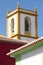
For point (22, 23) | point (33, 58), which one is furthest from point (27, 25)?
point (33, 58)

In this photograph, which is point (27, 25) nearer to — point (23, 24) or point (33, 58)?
point (23, 24)

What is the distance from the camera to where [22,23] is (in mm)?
60875

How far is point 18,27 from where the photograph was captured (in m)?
60.3

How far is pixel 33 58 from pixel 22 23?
47.8 metres

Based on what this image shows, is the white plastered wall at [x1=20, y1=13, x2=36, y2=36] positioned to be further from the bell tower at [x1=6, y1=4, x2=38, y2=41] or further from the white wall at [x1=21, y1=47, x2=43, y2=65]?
the white wall at [x1=21, y1=47, x2=43, y2=65]

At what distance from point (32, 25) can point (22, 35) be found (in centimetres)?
366

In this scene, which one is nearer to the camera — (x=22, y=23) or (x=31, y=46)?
(x=31, y=46)

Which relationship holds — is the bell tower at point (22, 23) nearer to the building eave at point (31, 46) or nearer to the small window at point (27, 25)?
the small window at point (27, 25)

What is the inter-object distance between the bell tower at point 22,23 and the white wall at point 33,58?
45.0 metres

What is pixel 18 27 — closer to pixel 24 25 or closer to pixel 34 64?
pixel 24 25

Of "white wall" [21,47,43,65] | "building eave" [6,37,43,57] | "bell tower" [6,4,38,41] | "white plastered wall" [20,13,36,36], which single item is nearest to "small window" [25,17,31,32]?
"bell tower" [6,4,38,41]

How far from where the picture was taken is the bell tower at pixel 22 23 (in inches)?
2360

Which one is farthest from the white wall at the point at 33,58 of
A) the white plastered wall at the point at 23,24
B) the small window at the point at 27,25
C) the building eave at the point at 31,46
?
the small window at the point at 27,25

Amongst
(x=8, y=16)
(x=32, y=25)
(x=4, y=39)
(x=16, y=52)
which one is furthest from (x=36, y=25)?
(x=16, y=52)
